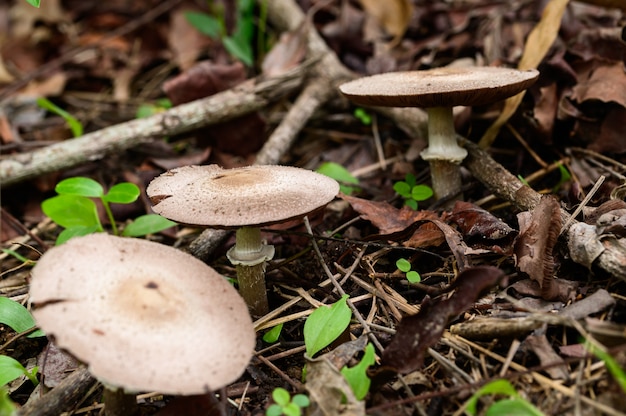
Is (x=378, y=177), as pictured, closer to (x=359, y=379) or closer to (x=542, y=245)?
(x=542, y=245)

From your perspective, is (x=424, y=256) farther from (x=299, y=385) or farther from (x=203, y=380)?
(x=203, y=380)

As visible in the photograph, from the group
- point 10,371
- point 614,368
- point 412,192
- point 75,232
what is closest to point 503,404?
point 614,368

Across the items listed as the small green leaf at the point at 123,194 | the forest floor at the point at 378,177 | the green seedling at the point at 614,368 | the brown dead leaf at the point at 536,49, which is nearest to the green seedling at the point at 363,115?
the forest floor at the point at 378,177

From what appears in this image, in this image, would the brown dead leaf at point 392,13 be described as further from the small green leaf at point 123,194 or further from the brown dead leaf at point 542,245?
the small green leaf at point 123,194

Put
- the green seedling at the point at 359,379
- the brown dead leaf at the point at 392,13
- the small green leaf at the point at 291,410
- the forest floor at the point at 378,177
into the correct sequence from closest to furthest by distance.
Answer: the small green leaf at the point at 291,410
the green seedling at the point at 359,379
the forest floor at the point at 378,177
the brown dead leaf at the point at 392,13

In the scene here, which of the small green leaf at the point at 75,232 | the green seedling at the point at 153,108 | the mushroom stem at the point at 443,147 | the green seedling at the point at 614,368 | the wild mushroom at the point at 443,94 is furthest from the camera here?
the green seedling at the point at 153,108

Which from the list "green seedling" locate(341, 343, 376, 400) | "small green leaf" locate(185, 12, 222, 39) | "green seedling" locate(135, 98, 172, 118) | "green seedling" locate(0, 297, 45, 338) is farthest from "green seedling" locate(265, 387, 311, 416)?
"small green leaf" locate(185, 12, 222, 39)

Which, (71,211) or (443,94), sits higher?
(443,94)
